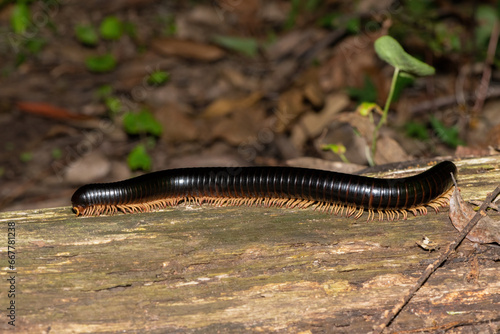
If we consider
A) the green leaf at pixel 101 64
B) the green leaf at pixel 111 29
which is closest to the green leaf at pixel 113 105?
the green leaf at pixel 101 64

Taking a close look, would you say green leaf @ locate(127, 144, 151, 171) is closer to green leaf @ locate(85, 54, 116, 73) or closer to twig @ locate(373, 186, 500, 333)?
green leaf @ locate(85, 54, 116, 73)

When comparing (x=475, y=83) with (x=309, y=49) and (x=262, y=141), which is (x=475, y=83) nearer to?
(x=309, y=49)

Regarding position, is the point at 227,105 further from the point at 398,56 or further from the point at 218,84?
the point at 398,56

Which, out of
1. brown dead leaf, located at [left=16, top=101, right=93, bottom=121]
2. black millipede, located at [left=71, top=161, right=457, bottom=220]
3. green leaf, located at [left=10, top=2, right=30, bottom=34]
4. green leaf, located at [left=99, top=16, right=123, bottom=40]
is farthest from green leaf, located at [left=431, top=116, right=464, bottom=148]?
green leaf, located at [left=10, top=2, right=30, bottom=34]

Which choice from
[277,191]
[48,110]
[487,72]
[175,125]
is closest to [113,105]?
→ [48,110]

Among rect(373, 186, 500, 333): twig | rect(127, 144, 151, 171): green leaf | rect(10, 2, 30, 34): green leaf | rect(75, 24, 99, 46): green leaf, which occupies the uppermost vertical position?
Result: rect(10, 2, 30, 34): green leaf

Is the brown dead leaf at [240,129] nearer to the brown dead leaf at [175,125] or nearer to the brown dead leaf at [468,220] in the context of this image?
the brown dead leaf at [175,125]

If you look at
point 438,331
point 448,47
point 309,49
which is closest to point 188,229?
point 438,331
